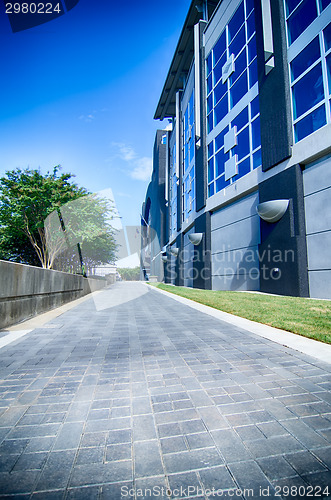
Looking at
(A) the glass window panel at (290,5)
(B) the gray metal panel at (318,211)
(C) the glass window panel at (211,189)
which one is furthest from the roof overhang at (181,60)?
(B) the gray metal panel at (318,211)

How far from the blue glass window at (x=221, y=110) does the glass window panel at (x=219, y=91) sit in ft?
1.85


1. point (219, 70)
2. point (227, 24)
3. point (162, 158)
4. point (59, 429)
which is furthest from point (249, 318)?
point (162, 158)

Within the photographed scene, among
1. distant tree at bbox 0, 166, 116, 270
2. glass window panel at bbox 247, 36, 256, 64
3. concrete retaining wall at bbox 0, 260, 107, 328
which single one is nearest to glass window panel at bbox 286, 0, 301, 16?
glass window panel at bbox 247, 36, 256, 64

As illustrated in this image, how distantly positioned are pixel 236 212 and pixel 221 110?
9020mm

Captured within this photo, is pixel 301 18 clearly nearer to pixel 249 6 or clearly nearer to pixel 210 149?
pixel 249 6

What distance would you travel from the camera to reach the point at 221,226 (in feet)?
60.7

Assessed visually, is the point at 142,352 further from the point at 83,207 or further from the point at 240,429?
the point at 83,207

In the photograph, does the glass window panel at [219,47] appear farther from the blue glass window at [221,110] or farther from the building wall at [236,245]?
the building wall at [236,245]

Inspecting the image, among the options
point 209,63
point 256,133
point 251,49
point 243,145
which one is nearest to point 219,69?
point 209,63

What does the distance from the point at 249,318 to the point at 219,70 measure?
69.5 feet

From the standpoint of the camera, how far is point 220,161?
19484 millimetres

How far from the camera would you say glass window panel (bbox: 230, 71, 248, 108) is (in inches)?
652

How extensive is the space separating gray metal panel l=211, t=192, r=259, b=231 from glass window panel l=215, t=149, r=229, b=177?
3.27 metres

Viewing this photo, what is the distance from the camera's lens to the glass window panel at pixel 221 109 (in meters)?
18.8
